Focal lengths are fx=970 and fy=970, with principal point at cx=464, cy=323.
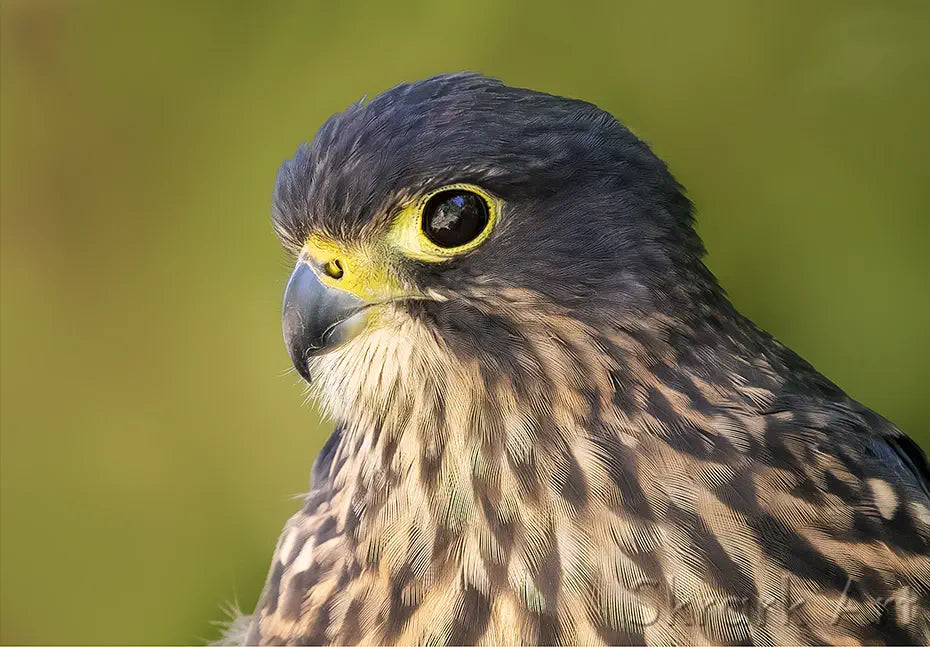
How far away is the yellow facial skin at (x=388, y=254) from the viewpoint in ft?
5.64

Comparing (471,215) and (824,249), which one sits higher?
(471,215)

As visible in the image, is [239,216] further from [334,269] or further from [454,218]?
[454,218]

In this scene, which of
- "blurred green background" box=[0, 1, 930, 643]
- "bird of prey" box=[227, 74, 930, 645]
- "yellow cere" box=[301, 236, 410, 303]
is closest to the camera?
"bird of prey" box=[227, 74, 930, 645]

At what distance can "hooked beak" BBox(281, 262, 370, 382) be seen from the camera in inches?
70.4

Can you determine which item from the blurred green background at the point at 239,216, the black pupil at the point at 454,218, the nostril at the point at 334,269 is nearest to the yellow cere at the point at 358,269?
the nostril at the point at 334,269

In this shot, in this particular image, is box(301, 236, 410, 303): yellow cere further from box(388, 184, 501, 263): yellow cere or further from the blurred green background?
the blurred green background

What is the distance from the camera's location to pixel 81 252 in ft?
12.6

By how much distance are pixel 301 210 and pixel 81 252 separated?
229cm

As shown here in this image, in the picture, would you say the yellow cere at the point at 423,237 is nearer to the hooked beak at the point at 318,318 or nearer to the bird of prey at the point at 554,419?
the bird of prey at the point at 554,419

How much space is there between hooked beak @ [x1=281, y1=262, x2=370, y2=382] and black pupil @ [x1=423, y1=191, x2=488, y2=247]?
20cm

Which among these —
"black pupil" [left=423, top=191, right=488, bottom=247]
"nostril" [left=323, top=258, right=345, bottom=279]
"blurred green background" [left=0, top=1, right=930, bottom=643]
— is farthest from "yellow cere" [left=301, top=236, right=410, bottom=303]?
"blurred green background" [left=0, top=1, right=930, bottom=643]

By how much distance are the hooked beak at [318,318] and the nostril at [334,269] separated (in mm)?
25

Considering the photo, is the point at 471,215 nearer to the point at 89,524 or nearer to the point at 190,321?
the point at 190,321

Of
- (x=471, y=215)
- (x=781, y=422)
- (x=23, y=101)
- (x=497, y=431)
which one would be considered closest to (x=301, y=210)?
(x=471, y=215)
